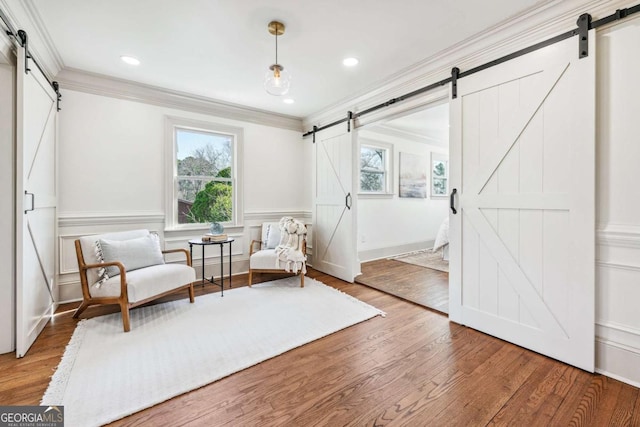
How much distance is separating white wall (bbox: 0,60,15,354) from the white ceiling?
26.8 inches

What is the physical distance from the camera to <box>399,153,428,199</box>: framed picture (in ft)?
18.7

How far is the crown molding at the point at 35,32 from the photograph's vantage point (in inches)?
77.4

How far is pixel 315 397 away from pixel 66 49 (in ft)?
12.3

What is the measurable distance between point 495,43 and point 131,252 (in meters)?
3.90

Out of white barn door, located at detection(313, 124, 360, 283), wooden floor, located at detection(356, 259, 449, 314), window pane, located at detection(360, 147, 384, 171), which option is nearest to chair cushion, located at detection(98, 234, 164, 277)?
white barn door, located at detection(313, 124, 360, 283)

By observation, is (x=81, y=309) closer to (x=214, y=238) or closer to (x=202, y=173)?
(x=214, y=238)

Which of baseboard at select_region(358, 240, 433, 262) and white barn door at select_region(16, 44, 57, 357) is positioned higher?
white barn door at select_region(16, 44, 57, 357)

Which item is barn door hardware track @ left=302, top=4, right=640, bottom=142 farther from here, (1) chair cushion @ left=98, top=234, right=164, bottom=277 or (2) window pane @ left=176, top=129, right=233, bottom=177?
(1) chair cushion @ left=98, top=234, right=164, bottom=277

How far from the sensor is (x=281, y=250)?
12.0 ft

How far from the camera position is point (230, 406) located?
1570 mm

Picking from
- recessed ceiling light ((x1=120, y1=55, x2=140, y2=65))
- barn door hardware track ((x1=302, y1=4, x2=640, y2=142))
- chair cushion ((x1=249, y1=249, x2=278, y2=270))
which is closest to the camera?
barn door hardware track ((x1=302, y1=4, x2=640, y2=142))

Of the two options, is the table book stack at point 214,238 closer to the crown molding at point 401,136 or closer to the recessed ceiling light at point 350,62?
the recessed ceiling light at point 350,62

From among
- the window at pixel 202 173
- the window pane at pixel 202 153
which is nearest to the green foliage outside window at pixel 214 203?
the window at pixel 202 173

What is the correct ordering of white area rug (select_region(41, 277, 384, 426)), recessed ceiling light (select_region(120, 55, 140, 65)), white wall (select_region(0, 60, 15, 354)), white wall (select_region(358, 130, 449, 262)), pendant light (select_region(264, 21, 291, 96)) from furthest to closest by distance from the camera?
white wall (select_region(358, 130, 449, 262))
recessed ceiling light (select_region(120, 55, 140, 65))
pendant light (select_region(264, 21, 291, 96))
white wall (select_region(0, 60, 15, 354))
white area rug (select_region(41, 277, 384, 426))
